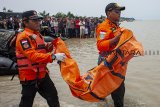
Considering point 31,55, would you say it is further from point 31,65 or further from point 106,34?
point 106,34

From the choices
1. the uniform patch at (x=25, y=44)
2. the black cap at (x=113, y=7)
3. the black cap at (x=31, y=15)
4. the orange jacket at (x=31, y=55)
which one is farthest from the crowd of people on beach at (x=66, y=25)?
the uniform patch at (x=25, y=44)

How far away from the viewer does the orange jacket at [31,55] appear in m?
4.32

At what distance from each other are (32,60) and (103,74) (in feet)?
3.34

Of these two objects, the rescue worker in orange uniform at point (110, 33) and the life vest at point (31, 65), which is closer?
the life vest at point (31, 65)

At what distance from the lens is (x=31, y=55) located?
4312 mm

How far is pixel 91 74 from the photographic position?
4.66 metres

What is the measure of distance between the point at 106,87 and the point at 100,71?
246 millimetres

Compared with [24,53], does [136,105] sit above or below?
below

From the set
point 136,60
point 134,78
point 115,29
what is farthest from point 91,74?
point 136,60

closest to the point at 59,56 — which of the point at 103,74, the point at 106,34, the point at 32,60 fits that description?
the point at 32,60

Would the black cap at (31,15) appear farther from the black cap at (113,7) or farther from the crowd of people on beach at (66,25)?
the crowd of people on beach at (66,25)

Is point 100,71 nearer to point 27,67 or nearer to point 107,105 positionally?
point 27,67

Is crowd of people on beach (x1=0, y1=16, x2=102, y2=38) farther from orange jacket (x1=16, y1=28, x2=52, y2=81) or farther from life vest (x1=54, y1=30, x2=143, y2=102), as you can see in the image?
life vest (x1=54, y1=30, x2=143, y2=102)

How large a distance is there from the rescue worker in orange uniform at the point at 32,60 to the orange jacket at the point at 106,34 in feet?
2.24
